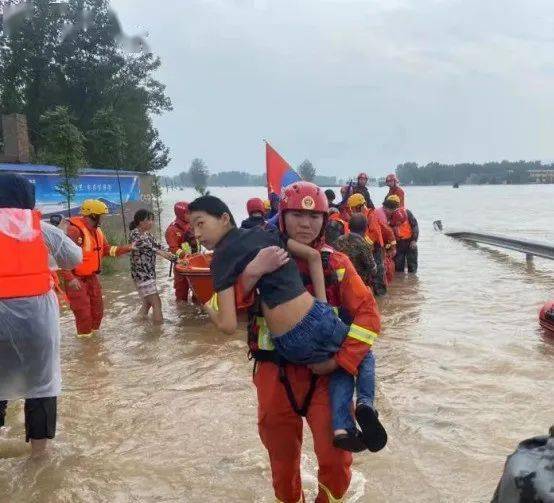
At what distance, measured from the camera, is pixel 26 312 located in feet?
11.9

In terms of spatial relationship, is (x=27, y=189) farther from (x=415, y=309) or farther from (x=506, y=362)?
(x=415, y=309)

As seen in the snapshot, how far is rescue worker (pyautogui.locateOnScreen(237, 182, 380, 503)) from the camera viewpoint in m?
2.65

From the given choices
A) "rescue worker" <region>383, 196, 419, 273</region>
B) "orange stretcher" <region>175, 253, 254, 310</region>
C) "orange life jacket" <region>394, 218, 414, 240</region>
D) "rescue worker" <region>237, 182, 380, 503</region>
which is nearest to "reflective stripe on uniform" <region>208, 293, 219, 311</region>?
"rescue worker" <region>237, 182, 380, 503</region>

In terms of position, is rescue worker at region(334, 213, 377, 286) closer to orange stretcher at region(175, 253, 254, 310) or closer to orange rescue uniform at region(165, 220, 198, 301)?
orange stretcher at region(175, 253, 254, 310)

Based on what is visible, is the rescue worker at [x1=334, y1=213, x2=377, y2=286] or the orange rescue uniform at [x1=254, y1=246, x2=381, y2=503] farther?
the rescue worker at [x1=334, y1=213, x2=377, y2=286]

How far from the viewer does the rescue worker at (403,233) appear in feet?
36.6

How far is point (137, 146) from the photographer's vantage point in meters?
42.7

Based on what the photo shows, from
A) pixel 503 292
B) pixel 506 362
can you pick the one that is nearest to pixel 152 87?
pixel 503 292

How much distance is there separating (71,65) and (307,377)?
42.4 meters

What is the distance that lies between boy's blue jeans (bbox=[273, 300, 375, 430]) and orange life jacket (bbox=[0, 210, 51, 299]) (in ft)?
6.10

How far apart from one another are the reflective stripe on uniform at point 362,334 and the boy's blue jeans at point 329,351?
0.05m

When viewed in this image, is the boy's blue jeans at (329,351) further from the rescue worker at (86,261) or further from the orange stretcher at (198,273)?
the rescue worker at (86,261)

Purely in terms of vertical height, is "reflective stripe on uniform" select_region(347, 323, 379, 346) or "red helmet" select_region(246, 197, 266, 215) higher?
"red helmet" select_region(246, 197, 266, 215)

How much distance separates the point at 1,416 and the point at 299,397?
254cm
